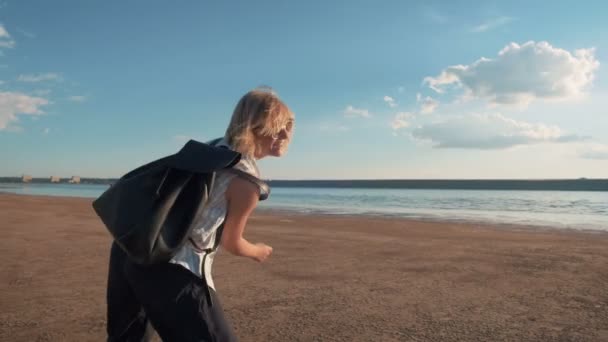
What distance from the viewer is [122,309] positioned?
198cm

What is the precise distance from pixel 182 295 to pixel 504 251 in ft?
23.9

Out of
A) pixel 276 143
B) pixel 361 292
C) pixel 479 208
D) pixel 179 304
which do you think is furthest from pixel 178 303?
pixel 479 208

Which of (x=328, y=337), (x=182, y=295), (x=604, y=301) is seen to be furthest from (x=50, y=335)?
(x=604, y=301)

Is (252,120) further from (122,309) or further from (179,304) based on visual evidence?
(122,309)

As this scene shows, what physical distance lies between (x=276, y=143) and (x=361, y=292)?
127 inches

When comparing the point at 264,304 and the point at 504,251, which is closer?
the point at 264,304

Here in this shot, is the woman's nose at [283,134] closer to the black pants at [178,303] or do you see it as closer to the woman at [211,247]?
the woman at [211,247]

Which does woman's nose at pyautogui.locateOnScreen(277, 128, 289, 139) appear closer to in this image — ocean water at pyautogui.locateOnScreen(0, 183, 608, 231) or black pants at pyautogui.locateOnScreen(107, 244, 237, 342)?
black pants at pyautogui.locateOnScreen(107, 244, 237, 342)

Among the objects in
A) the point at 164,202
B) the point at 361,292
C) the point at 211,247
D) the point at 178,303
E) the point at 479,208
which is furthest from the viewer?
the point at 479,208

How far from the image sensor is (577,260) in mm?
6785

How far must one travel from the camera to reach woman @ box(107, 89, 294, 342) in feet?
5.47

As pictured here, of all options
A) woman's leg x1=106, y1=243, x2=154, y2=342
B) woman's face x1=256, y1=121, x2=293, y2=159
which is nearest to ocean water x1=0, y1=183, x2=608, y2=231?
woman's face x1=256, y1=121, x2=293, y2=159

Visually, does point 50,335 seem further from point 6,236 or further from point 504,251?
point 504,251

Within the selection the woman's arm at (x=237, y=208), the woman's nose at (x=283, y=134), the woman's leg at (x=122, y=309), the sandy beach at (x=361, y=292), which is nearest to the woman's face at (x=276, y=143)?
the woman's nose at (x=283, y=134)
